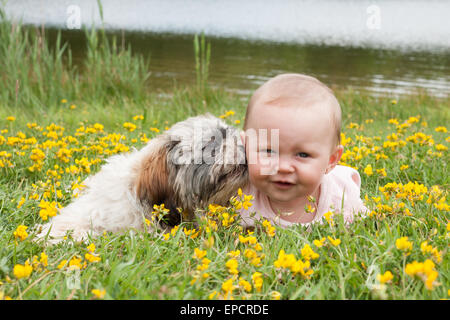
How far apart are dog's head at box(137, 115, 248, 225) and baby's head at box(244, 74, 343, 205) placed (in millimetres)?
121

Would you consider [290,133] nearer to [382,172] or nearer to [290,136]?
[290,136]

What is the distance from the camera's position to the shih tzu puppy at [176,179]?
258 cm

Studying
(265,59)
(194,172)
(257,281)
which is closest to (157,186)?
(194,172)

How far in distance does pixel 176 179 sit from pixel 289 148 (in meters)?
0.71

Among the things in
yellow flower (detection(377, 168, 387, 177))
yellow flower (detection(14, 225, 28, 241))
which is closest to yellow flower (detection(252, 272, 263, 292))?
yellow flower (detection(14, 225, 28, 241))

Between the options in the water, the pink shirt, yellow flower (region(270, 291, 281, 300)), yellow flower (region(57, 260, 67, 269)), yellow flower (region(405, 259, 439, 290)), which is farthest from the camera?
the water

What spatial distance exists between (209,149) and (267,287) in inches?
41.2

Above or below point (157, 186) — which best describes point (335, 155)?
above

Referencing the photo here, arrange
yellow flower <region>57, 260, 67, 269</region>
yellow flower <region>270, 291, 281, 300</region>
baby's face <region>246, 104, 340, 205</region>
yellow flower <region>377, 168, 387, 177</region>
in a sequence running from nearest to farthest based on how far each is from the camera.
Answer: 1. yellow flower <region>270, 291, 281, 300</region>
2. yellow flower <region>57, 260, 67, 269</region>
3. baby's face <region>246, 104, 340, 205</region>
4. yellow flower <region>377, 168, 387, 177</region>

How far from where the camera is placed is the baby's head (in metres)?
2.40

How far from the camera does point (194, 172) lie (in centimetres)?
259

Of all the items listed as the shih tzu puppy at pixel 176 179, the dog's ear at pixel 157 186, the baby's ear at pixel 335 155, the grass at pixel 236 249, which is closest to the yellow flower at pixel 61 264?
the grass at pixel 236 249

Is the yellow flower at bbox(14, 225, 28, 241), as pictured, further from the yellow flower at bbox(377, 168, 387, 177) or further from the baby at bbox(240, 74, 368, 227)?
the yellow flower at bbox(377, 168, 387, 177)
